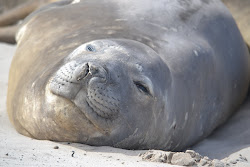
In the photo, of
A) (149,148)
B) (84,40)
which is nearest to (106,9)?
(84,40)

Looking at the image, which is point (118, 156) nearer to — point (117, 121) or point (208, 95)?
point (117, 121)

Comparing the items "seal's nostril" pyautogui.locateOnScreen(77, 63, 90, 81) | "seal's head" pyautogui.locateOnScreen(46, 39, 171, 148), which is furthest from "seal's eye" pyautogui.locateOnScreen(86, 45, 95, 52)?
"seal's nostril" pyautogui.locateOnScreen(77, 63, 90, 81)

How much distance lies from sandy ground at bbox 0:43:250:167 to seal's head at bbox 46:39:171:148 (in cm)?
15

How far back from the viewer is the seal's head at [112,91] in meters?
3.70

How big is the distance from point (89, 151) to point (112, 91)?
406 mm

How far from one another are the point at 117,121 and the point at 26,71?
119 centimetres

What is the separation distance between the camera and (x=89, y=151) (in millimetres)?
3746

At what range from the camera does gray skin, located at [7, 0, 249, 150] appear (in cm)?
380

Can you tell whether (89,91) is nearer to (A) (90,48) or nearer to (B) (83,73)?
(B) (83,73)

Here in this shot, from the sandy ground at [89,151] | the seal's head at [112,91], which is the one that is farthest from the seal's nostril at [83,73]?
the sandy ground at [89,151]

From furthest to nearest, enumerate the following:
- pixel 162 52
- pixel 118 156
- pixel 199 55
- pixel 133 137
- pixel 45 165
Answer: pixel 199 55 → pixel 162 52 → pixel 133 137 → pixel 118 156 → pixel 45 165

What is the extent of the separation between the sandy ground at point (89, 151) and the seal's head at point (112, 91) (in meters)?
0.15

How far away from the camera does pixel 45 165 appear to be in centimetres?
310

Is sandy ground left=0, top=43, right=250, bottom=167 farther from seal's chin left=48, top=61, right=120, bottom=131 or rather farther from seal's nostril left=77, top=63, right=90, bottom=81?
seal's nostril left=77, top=63, right=90, bottom=81
